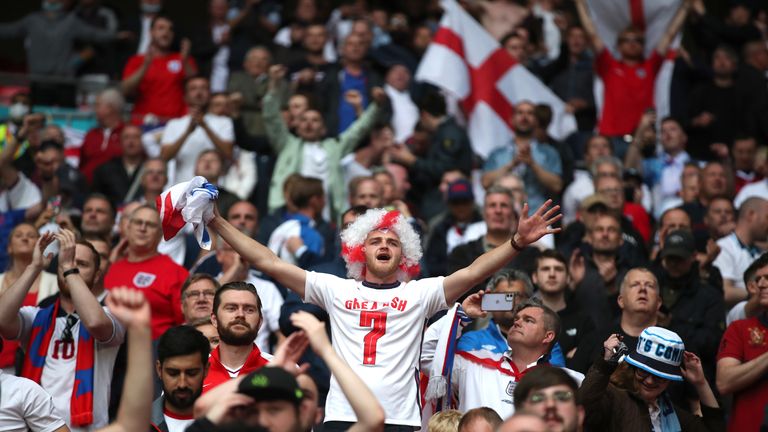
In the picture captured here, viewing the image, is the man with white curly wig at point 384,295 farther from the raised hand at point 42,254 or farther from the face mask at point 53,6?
the face mask at point 53,6

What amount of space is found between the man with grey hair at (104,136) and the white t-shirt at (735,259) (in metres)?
6.74

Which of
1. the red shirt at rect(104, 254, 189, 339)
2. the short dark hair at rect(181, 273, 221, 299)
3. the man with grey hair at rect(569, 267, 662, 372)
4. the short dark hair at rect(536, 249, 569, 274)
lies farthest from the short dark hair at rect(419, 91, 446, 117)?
the short dark hair at rect(181, 273, 221, 299)

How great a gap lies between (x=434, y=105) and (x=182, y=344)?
7.52m

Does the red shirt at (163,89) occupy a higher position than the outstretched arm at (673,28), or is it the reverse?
the outstretched arm at (673,28)

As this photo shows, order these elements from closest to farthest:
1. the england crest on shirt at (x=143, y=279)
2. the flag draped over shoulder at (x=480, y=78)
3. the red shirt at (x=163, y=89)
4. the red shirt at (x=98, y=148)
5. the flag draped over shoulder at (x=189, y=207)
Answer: the flag draped over shoulder at (x=189, y=207) < the england crest on shirt at (x=143, y=279) < the red shirt at (x=98, y=148) < the flag draped over shoulder at (x=480, y=78) < the red shirt at (x=163, y=89)

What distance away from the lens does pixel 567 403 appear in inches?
225

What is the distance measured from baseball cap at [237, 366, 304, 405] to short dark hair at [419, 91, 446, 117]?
9001 millimetres

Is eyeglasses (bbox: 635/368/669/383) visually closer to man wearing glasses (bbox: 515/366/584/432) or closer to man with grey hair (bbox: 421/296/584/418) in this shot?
man with grey hair (bbox: 421/296/584/418)

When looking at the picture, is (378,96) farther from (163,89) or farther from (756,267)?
(756,267)

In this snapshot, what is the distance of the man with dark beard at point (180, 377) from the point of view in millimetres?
7238

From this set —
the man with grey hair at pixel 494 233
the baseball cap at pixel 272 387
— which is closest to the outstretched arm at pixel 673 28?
the man with grey hair at pixel 494 233

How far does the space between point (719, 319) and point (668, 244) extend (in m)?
0.75

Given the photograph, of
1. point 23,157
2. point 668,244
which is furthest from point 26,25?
point 668,244

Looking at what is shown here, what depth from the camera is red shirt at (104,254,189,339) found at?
376 inches
